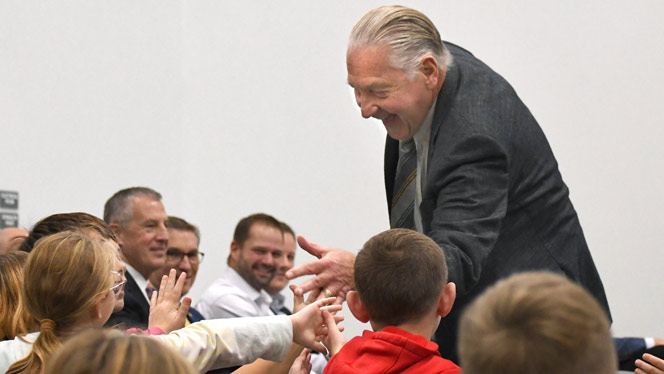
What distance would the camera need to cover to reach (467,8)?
553 centimetres

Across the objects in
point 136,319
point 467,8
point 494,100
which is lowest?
point 136,319

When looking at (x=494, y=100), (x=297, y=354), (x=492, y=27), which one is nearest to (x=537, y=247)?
(x=494, y=100)

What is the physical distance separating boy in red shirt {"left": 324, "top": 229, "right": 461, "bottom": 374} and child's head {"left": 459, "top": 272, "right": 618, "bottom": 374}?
86cm

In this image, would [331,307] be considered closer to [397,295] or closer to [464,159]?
[397,295]

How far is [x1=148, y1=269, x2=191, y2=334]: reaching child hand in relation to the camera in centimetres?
228

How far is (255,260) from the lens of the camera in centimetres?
536

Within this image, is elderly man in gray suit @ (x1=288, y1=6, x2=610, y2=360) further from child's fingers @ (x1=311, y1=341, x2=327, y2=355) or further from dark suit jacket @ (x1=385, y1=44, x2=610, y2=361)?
child's fingers @ (x1=311, y1=341, x2=327, y2=355)

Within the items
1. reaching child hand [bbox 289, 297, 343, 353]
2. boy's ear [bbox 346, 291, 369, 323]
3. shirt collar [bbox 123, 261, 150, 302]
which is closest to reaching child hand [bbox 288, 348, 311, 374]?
reaching child hand [bbox 289, 297, 343, 353]

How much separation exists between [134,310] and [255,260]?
5.16ft

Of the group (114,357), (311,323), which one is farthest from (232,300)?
(114,357)

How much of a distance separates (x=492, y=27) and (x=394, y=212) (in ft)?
10.1

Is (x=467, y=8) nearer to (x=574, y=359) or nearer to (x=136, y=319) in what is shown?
(x=136, y=319)

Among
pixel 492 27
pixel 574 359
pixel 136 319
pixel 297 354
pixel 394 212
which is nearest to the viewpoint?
pixel 574 359

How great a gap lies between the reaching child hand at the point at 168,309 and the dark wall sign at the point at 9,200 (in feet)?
9.94
